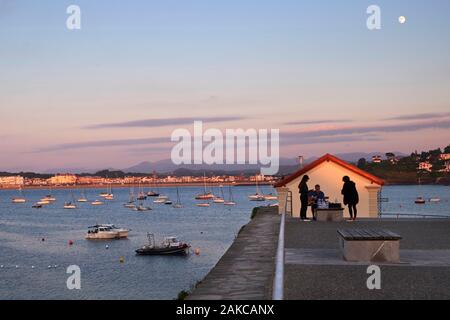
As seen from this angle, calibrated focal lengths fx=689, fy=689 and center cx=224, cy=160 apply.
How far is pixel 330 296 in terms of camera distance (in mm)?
10391

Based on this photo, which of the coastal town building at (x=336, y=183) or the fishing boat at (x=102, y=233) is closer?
the coastal town building at (x=336, y=183)

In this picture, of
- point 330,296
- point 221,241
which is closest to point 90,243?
point 221,241

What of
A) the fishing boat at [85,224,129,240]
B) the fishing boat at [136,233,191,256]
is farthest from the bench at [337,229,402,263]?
the fishing boat at [85,224,129,240]

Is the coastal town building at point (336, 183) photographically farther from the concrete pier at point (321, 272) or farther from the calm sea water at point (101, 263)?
the calm sea water at point (101, 263)

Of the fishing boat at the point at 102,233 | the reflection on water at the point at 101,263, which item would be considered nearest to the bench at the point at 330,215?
the reflection on water at the point at 101,263

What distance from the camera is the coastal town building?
1255 inches

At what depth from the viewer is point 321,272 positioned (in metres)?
12.8

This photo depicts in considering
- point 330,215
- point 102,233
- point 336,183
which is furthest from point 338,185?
point 102,233

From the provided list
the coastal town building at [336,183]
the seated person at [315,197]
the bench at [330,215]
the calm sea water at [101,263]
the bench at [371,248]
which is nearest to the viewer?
the bench at [371,248]

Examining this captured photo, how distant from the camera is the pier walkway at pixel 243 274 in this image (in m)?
10.8

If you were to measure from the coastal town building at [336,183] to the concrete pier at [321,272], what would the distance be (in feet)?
38.9

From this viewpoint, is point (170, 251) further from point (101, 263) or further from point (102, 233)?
point (102, 233)

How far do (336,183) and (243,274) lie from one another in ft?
65.7
